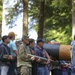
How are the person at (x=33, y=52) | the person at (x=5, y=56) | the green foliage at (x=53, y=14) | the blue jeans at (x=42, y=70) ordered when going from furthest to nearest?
the green foliage at (x=53, y=14)
the blue jeans at (x=42, y=70)
the person at (x=5, y=56)
the person at (x=33, y=52)

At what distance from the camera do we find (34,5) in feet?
84.7

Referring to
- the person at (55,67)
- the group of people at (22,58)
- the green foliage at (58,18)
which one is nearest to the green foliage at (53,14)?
the green foliage at (58,18)

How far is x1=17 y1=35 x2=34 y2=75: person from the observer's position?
10625 mm

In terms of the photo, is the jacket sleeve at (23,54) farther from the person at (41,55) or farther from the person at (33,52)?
the person at (41,55)

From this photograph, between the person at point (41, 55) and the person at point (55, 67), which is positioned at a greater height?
the person at point (41, 55)

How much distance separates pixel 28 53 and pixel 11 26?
15.7 meters

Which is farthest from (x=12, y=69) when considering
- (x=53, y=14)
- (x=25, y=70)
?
(x=53, y=14)

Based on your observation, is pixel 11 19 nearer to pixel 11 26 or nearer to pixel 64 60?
pixel 11 26

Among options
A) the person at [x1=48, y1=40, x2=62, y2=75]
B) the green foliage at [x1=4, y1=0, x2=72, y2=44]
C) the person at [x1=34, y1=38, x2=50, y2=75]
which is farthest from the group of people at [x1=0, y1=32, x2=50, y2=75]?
the green foliage at [x1=4, y1=0, x2=72, y2=44]

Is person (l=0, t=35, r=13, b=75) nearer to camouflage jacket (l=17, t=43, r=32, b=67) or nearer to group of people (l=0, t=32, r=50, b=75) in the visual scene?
group of people (l=0, t=32, r=50, b=75)

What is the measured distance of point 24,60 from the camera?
10664 millimetres

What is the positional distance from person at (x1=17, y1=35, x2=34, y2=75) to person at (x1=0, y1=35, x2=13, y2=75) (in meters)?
0.44

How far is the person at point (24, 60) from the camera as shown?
418 inches

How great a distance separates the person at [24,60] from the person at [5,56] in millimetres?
437
